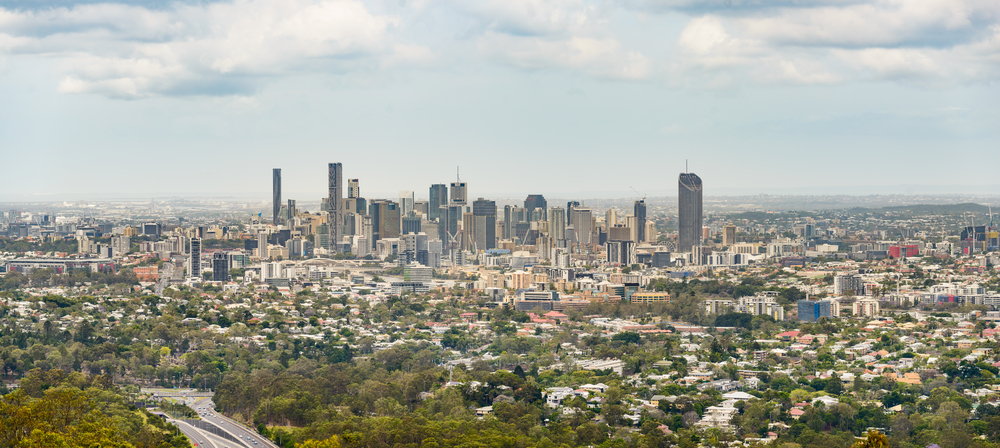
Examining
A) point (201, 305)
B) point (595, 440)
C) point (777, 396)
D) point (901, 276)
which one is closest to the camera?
point (595, 440)

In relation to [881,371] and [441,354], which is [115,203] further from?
[881,371]

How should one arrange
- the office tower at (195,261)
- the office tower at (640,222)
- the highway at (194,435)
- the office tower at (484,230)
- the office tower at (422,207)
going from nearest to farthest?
1. the highway at (194,435)
2. the office tower at (195,261)
3. the office tower at (484,230)
4. the office tower at (640,222)
5. the office tower at (422,207)

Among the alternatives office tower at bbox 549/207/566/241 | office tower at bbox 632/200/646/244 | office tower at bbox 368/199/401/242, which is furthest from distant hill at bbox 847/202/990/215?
office tower at bbox 368/199/401/242

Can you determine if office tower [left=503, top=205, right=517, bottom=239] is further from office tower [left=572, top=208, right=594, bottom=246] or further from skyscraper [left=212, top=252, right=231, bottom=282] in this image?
skyscraper [left=212, top=252, right=231, bottom=282]

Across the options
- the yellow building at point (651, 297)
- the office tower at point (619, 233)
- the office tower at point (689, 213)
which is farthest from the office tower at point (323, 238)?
the yellow building at point (651, 297)

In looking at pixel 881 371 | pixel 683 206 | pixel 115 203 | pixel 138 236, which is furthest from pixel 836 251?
pixel 115 203

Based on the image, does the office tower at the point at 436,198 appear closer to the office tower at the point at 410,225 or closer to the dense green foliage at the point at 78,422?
the office tower at the point at 410,225

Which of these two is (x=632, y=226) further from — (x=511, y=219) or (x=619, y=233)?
(x=511, y=219)

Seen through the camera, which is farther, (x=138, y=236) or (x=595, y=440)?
(x=138, y=236)
